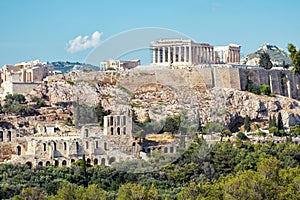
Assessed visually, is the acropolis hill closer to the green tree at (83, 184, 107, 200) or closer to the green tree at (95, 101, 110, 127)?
the green tree at (95, 101, 110, 127)

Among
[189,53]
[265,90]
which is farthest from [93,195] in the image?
[265,90]

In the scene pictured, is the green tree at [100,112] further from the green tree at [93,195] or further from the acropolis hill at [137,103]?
the green tree at [93,195]

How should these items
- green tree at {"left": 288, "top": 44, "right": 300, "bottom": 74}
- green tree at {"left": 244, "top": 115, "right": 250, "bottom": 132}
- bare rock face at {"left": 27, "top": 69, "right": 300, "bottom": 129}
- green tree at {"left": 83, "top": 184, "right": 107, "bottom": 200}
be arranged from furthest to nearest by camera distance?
green tree at {"left": 244, "top": 115, "right": 250, "bottom": 132} → green tree at {"left": 83, "top": 184, "right": 107, "bottom": 200} → green tree at {"left": 288, "top": 44, "right": 300, "bottom": 74} → bare rock face at {"left": 27, "top": 69, "right": 300, "bottom": 129}

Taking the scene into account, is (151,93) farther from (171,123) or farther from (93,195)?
(93,195)

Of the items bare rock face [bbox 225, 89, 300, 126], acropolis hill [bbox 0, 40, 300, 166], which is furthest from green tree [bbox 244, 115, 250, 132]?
bare rock face [bbox 225, 89, 300, 126]

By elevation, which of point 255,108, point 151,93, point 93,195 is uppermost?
point 255,108

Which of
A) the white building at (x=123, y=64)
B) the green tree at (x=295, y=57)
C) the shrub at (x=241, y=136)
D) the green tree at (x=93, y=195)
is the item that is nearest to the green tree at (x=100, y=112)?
the white building at (x=123, y=64)

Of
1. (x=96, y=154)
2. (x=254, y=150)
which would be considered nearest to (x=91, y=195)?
(x=96, y=154)
